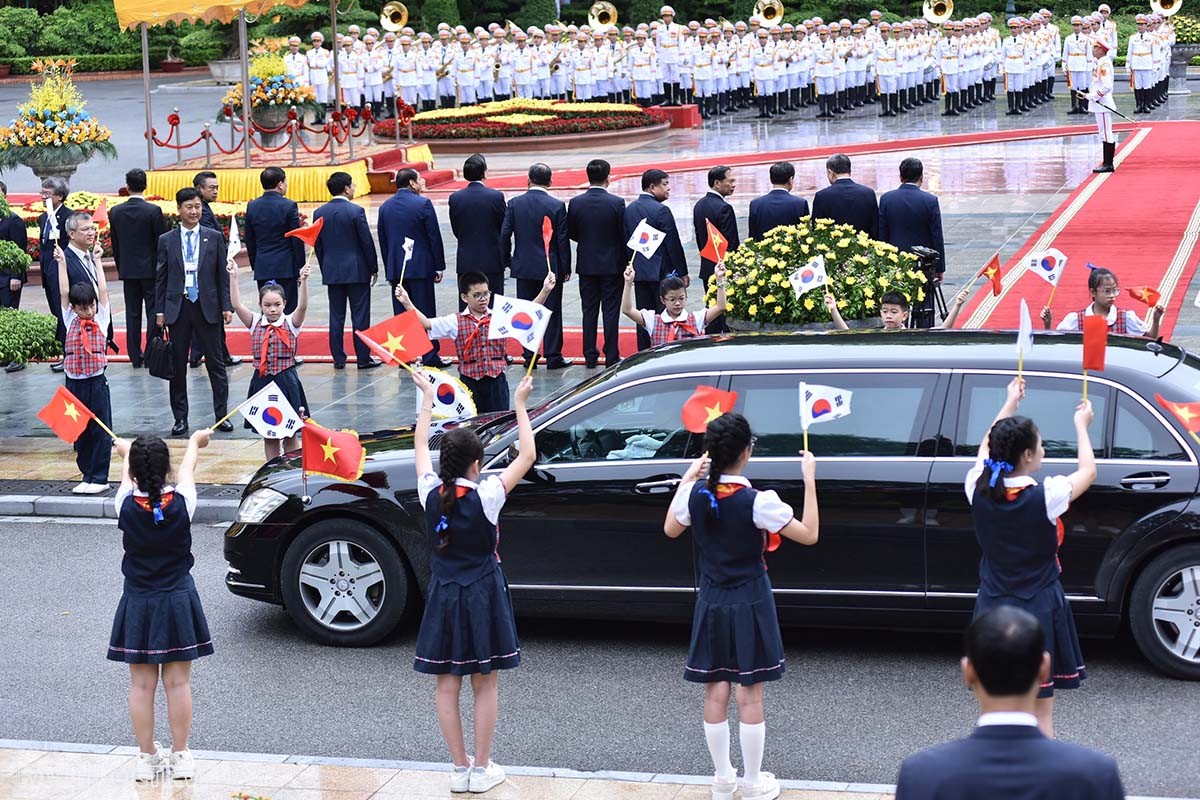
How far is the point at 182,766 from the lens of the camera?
7031 mm

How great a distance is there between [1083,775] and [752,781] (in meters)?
2.99

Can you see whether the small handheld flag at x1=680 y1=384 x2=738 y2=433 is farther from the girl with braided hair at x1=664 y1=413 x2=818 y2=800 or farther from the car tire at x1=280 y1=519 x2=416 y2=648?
the car tire at x1=280 y1=519 x2=416 y2=648

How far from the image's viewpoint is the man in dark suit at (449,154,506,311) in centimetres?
1530

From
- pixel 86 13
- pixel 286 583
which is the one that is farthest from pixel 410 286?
pixel 86 13

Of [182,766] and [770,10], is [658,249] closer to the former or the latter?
[182,766]

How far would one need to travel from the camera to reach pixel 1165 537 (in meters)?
7.77

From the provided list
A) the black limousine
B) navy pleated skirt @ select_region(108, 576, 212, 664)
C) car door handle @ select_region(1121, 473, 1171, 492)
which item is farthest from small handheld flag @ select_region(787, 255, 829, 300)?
navy pleated skirt @ select_region(108, 576, 212, 664)

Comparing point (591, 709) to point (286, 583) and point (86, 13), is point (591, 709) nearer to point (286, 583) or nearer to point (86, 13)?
point (286, 583)

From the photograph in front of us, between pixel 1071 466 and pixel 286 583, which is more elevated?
pixel 1071 466

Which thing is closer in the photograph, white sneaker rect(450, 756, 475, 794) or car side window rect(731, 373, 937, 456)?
white sneaker rect(450, 756, 475, 794)

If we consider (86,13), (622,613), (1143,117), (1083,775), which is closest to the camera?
(1083,775)

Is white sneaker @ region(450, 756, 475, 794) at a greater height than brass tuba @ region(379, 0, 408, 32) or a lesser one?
lesser

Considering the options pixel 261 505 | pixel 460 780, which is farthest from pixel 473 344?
pixel 460 780

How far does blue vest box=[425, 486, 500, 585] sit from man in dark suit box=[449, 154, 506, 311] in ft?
28.1
